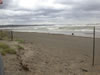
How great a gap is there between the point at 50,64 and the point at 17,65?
76.7 inches

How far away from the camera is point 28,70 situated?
9.48 meters

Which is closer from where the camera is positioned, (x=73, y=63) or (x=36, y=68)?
(x=36, y=68)

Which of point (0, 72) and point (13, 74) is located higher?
point (0, 72)

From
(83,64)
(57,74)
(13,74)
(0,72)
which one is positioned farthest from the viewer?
(83,64)

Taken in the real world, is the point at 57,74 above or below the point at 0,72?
below

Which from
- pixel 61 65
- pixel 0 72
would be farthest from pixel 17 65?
pixel 0 72

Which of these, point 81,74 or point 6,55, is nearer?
point 81,74

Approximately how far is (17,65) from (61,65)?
2304 millimetres

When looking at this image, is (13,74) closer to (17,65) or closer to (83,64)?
(17,65)

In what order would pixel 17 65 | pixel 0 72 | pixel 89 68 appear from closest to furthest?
pixel 0 72, pixel 17 65, pixel 89 68

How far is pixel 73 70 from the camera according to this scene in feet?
33.9

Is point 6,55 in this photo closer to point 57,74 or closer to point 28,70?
point 28,70

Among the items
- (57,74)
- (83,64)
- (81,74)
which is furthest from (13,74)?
(83,64)

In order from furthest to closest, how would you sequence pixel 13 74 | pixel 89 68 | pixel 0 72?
pixel 89 68
pixel 13 74
pixel 0 72
